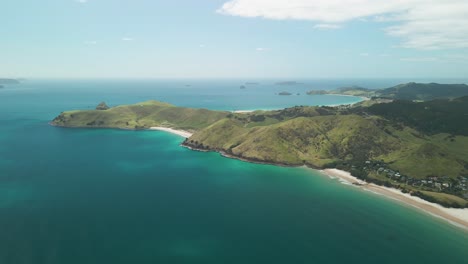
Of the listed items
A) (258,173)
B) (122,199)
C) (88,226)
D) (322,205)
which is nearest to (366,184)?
(322,205)

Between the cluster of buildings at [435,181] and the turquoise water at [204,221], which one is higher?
the cluster of buildings at [435,181]

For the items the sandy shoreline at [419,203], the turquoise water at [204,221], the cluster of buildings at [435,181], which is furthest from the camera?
the cluster of buildings at [435,181]

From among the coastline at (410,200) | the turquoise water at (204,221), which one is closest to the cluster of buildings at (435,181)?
the coastline at (410,200)

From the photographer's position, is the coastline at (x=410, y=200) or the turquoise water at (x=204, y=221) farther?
the coastline at (x=410, y=200)

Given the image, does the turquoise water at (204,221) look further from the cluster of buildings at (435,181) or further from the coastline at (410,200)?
the cluster of buildings at (435,181)

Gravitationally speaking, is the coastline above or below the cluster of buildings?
below

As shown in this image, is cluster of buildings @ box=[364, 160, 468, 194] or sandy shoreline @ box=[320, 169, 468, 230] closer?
sandy shoreline @ box=[320, 169, 468, 230]

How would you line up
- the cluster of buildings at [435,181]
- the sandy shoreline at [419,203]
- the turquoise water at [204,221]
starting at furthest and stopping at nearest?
the cluster of buildings at [435,181] → the sandy shoreline at [419,203] → the turquoise water at [204,221]

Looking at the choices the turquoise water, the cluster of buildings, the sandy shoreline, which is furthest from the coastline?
the cluster of buildings

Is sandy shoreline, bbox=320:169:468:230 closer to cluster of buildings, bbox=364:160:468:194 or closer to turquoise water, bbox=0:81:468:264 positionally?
turquoise water, bbox=0:81:468:264
